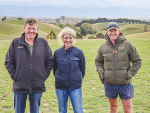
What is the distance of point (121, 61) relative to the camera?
4223 millimetres

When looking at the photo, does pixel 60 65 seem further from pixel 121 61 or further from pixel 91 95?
pixel 91 95

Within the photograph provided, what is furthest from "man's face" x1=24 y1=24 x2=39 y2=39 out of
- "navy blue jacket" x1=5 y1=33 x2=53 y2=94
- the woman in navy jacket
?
the woman in navy jacket

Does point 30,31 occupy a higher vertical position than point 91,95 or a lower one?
higher

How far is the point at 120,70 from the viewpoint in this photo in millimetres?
4230

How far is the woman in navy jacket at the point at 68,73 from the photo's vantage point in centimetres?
419

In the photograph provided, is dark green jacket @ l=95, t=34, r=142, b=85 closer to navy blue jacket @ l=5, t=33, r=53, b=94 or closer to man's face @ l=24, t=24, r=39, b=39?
navy blue jacket @ l=5, t=33, r=53, b=94

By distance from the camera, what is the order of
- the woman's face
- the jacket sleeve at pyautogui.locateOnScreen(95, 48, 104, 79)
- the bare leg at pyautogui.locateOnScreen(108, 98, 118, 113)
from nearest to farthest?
the woman's face, the bare leg at pyautogui.locateOnScreen(108, 98, 118, 113), the jacket sleeve at pyautogui.locateOnScreen(95, 48, 104, 79)

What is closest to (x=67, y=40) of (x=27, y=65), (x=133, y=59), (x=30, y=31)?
(x=30, y=31)

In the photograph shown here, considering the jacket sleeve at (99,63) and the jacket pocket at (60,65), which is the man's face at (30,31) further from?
the jacket sleeve at (99,63)

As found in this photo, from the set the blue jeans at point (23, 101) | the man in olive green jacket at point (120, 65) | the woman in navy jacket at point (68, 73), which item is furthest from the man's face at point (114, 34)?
the blue jeans at point (23, 101)

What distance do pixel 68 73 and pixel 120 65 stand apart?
4.35 feet

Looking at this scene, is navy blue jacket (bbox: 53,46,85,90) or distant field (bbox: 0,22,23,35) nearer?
navy blue jacket (bbox: 53,46,85,90)

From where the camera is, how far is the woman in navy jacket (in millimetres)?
4188

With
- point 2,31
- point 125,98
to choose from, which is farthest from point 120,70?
point 2,31
